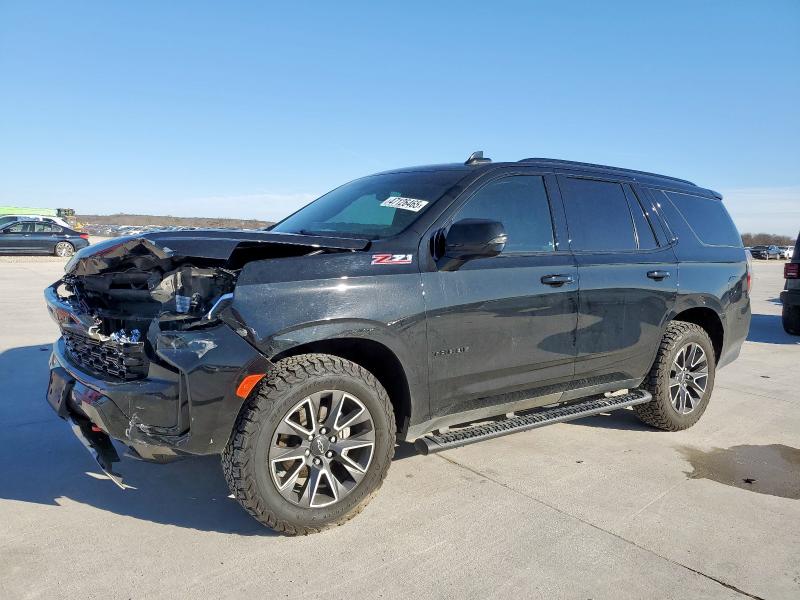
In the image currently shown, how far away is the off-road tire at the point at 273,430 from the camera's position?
2.80 m

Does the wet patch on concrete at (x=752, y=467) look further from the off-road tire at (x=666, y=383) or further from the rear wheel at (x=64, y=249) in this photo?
the rear wheel at (x=64, y=249)

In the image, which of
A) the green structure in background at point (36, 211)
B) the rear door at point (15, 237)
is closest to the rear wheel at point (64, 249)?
the rear door at point (15, 237)

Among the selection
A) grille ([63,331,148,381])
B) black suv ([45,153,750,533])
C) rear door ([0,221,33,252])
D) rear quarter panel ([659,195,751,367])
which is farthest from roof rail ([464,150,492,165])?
rear door ([0,221,33,252])

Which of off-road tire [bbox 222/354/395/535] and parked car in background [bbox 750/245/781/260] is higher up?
parked car in background [bbox 750/245/781/260]

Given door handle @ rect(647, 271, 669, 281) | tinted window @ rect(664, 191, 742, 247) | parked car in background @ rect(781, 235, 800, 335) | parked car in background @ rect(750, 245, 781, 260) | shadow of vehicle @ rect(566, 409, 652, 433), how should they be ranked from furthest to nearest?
1. parked car in background @ rect(750, 245, 781, 260)
2. parked car in background @ rect(781, 235, 800, 335)
3. tinted window @ rect(664, 191, 742, 247)
4. shadow of vehicle @ rect(566, 409, 652, 433)
5. door handle @ rect(647, 271, 669, 281)

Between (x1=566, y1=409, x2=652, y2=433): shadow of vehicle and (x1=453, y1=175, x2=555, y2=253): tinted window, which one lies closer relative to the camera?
(x1=453, y1=175, x2=555, y2=253): tinted window

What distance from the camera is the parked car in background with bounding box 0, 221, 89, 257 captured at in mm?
21328

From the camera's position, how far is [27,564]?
106 inches

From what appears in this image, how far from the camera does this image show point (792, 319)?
909 cm

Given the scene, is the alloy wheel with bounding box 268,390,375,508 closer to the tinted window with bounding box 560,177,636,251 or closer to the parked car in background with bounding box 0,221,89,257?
the tinted window with bounding box 560,177,636,251

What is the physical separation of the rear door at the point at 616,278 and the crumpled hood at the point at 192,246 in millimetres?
1604

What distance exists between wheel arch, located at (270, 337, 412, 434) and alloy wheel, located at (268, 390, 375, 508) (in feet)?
0.85

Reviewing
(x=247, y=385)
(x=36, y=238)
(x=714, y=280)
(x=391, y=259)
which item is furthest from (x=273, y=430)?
(x=36, y=238)

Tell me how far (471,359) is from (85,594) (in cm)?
210
